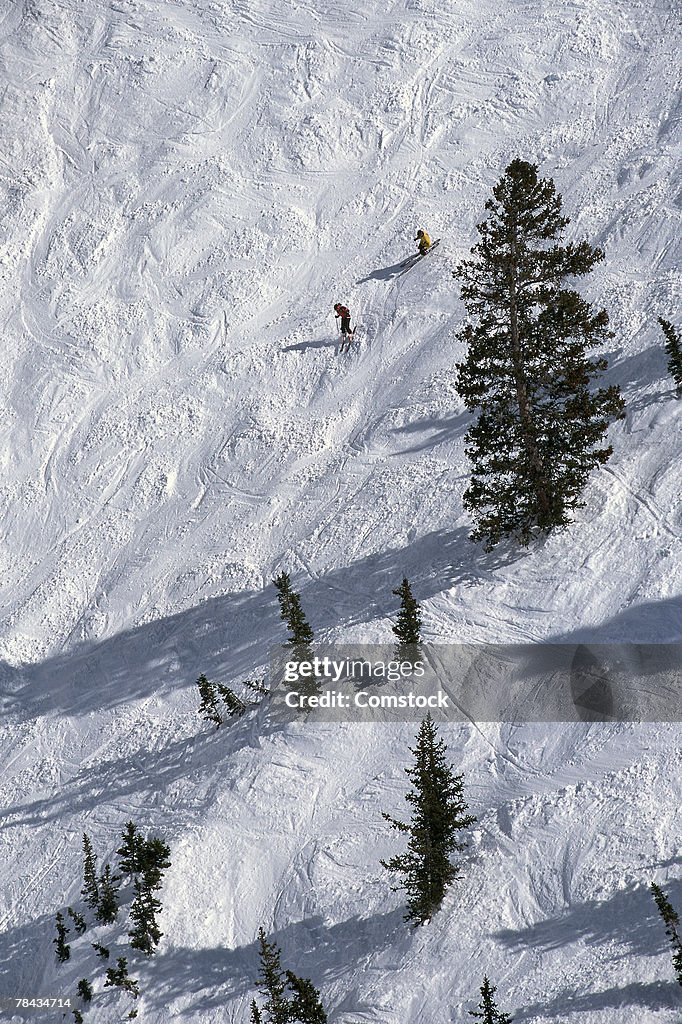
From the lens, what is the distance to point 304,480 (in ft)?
92.8

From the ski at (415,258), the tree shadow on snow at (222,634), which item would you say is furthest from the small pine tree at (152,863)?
the ski at (415,258)

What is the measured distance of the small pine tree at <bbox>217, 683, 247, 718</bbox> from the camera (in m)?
22.5

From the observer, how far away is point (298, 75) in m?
39.7

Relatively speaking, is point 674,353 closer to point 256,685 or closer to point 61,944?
point 256,685

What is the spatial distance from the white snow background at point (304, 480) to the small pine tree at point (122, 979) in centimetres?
34

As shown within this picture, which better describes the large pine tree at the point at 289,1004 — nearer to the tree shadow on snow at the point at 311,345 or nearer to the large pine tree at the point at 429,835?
the large pine tree at the point at 429,835

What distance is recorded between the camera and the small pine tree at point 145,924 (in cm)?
1853

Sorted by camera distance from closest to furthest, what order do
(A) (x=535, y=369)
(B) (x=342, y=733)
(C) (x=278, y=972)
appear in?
(C) (x=278, y=972) → (A) (x=535, y=369) → (B) (x=342, y=733)

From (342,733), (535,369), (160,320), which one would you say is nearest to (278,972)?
(342,733)

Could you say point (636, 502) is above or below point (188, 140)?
below

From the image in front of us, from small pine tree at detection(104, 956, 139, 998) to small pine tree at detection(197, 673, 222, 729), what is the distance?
5.68 meters

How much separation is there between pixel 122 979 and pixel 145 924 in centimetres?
118

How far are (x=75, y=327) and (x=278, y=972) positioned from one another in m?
24.5

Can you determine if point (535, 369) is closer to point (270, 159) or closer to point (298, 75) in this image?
point (270, 159)
